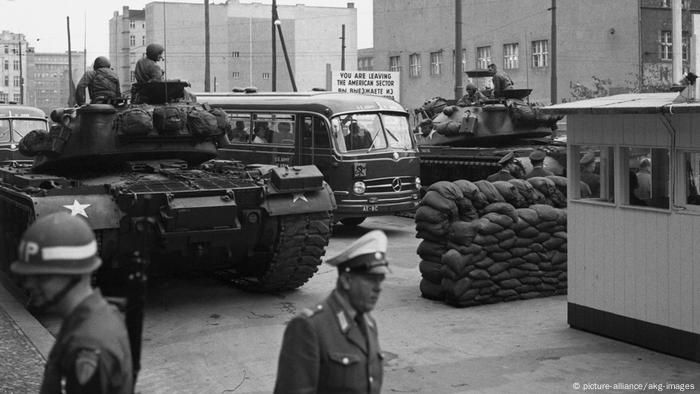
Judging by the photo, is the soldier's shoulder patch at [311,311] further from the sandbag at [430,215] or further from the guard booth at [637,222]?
the sandbag at [430,215]

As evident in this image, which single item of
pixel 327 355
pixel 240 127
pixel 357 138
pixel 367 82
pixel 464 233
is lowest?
pixel 464 233

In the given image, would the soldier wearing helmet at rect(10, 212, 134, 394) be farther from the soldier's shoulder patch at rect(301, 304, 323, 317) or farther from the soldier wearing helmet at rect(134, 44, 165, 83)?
the soldier wearing helmet at rect(134, 44, 165, 83)

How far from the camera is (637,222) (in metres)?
9.05

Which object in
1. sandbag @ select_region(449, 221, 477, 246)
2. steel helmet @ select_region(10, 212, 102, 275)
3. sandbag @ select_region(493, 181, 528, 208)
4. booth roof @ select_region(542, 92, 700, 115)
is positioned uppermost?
booth roof @ select_region(542, 92, 700, 115)

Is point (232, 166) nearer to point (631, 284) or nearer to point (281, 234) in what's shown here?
point (281, 234)

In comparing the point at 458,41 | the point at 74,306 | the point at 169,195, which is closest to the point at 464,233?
the point at 169,195

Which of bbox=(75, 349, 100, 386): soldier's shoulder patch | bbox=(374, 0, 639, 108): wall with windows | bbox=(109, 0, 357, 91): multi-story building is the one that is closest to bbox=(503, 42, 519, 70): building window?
bbox=(374, 0, 639, 108): wall with windows

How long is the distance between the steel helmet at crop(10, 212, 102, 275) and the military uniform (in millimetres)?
142

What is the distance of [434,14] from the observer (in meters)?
54.4

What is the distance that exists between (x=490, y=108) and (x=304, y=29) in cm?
6576

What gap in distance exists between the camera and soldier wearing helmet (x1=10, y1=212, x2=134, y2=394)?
3.55 meters

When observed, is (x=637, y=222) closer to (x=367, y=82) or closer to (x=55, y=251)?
(x=55, y=251)

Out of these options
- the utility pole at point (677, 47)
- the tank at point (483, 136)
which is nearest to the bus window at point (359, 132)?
the tank at point (483, 136)

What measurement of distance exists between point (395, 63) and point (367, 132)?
4219 centimetres
